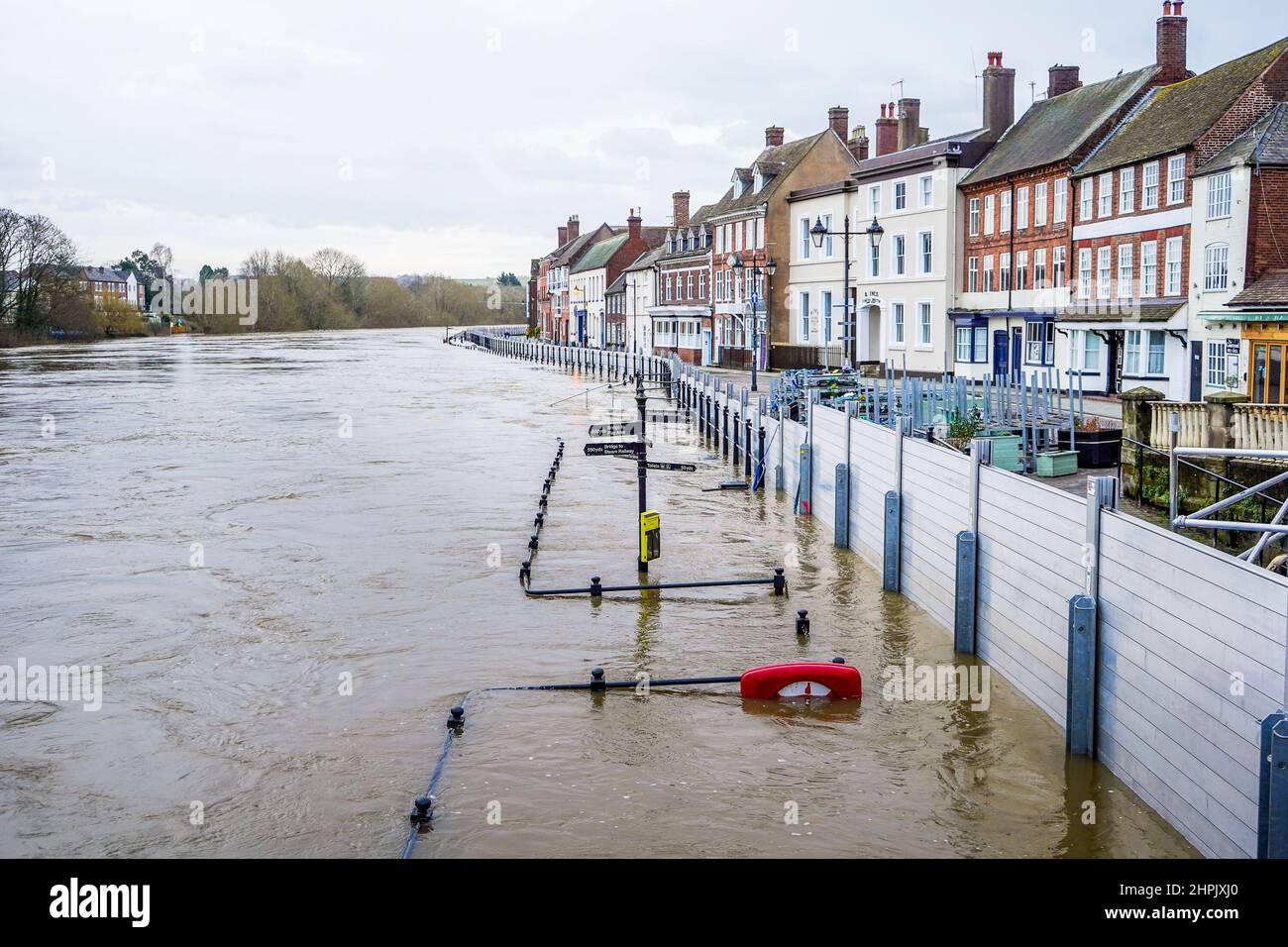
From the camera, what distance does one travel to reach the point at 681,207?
90.2 m

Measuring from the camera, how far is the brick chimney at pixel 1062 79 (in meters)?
46.3

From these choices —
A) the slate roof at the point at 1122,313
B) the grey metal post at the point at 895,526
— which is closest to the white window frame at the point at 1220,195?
the slate roof at the point at 1122,313

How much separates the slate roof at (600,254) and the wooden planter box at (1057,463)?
85262mm

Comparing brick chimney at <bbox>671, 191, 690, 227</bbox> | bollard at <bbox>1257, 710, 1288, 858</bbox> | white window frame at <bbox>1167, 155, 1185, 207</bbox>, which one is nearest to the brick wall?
white window frame at <bbox>1167, 155, 1185, 207</bbox>

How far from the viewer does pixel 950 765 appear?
11266 mm

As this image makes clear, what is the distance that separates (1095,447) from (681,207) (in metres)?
71.9

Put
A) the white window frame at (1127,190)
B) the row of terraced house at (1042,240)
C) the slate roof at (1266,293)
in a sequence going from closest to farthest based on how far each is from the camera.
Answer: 1. the slate roof at (1266,293)
2. the row of terraced house at (1042,240)
3. the white window frame at (1127,190)

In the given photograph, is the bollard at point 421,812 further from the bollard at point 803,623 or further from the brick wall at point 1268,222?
the brick wall at point 1268,222

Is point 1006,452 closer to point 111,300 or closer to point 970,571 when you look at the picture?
point 970,571

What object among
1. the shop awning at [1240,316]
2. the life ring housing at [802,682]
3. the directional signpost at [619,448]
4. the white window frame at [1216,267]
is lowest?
the life ring housing at [802,682]

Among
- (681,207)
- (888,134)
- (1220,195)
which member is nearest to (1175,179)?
(1220,195)

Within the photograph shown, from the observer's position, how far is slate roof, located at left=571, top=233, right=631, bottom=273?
345 ft
